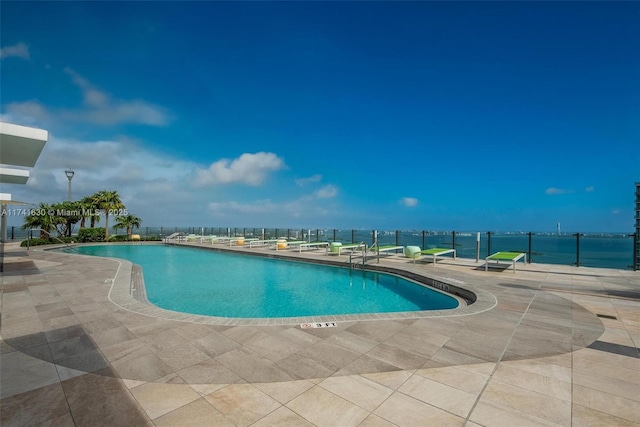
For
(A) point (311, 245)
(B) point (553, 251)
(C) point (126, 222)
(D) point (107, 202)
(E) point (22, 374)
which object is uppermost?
(D) point (107, 202)

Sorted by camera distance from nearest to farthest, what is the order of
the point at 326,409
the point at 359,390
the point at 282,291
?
the point at 326,409 < the point at 359,390 < the point at 282,291

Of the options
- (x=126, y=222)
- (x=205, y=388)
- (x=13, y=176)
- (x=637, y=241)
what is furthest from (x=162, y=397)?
(x=126, y=222)

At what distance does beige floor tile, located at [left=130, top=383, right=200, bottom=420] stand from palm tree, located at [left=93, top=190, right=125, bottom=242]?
25.3 m

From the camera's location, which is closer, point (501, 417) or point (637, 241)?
point (501, 417)

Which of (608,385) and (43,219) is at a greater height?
(43,219)

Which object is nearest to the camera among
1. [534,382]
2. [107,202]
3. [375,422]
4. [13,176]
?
[375,422]

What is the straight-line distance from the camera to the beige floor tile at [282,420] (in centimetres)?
204

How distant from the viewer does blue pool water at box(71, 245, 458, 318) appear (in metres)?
6.35

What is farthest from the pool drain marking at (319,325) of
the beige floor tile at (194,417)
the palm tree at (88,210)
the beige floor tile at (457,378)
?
the palm tree at (88,210)

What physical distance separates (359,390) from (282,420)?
2.48 ft

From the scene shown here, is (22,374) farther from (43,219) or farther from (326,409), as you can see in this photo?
(43,219)

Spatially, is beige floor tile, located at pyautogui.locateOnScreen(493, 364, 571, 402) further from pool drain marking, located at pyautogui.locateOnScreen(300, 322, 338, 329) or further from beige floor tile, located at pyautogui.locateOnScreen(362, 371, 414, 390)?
pool drain marking, located at pyautogui.locateOnScreen(300, 322, 338, 329)

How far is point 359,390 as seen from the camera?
2479 mm

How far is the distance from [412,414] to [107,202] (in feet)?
93.3
